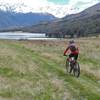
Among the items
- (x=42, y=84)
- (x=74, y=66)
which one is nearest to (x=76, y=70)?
(x=74, y=66)

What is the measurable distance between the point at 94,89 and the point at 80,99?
128 inches

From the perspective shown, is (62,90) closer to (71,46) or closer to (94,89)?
(94,89)

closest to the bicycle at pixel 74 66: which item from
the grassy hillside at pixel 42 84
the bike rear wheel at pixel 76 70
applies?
the bike rear wheel at pixel 76 70

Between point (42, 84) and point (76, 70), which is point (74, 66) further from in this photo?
point (42, 84)

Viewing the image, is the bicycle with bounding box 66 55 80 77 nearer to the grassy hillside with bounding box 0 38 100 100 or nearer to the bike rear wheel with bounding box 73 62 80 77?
the bike rear wheel with bounding box 73 62 80 77

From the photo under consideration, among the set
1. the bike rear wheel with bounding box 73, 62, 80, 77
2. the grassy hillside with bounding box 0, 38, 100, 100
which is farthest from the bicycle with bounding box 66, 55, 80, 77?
the grassy hillside with bounding box 0, 38, 100, 100

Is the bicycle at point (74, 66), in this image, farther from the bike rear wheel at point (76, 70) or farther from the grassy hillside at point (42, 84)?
the grassy hillside at point (42, 84)

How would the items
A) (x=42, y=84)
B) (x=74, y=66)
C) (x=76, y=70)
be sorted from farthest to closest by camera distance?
1. (x=74, y=66)
2. (x=76, y=70)
3. (x=42, y=84)

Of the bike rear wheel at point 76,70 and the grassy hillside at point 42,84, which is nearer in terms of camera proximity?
the grassy hillside at point 42,84

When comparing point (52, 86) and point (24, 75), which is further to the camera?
point (24, 75)

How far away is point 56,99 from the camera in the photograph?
18312 mm

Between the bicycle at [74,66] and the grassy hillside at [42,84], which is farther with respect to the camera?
the bicycle at [74,66]

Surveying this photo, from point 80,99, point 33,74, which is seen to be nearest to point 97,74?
point 33,74

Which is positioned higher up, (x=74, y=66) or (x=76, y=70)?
(x=74, y=66)
